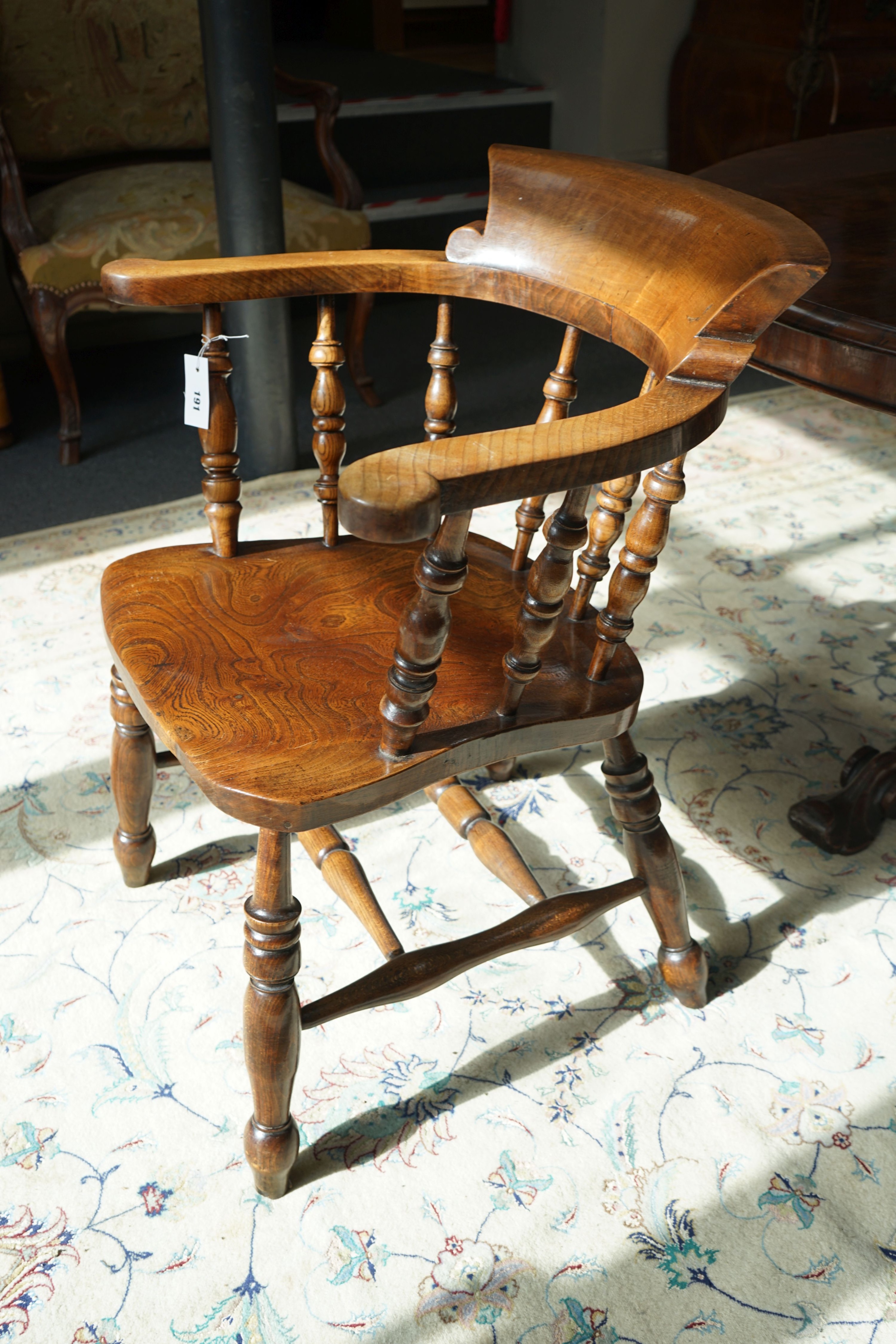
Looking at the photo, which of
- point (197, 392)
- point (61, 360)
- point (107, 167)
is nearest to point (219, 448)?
point (197, 392)

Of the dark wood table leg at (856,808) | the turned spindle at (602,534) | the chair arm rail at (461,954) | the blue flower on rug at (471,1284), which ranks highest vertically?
the turned spindle at (602,534)

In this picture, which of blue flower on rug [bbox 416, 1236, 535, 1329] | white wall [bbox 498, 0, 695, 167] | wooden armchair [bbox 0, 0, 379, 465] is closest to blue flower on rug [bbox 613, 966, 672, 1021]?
blue flower on rug [bbox 416, 1236, 535, 1329]

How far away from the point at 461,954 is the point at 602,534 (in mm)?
485

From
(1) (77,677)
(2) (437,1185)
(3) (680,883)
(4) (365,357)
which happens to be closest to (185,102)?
(4) (365,357)

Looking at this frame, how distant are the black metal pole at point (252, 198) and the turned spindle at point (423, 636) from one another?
1536 mm

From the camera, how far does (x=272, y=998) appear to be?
3.36ft

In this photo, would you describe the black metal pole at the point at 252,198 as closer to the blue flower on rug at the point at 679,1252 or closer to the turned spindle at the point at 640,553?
the turned spindle at the point at 640,553

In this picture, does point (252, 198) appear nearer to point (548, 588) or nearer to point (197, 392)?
point (197, 392)

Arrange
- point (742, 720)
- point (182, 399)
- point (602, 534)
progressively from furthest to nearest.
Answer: point (182, 399)
point (742, 720)
point (602, 534)

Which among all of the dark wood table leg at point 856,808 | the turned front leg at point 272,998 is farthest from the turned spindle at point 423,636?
the dark wood table leg at point 856,808

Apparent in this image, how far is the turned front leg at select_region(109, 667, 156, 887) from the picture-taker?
1.33m

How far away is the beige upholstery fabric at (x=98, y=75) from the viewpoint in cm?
306

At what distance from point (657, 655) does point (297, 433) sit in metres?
1.33

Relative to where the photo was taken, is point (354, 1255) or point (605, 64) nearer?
point (354, 1255)
